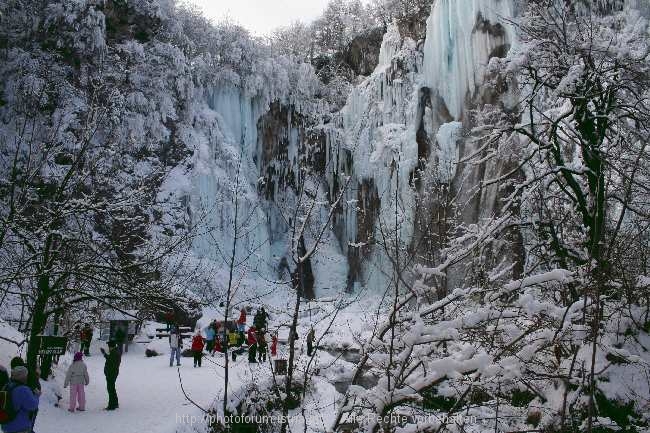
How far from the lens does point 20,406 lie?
456 cm

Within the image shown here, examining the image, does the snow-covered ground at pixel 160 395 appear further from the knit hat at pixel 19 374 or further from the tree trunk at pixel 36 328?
the knit hat at pixel 19 374

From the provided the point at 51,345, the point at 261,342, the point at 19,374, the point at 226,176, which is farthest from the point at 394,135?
the point at 19,374

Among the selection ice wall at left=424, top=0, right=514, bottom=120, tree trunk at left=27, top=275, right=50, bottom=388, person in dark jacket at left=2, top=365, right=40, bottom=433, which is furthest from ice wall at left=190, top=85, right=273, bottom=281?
person in dark jacket at left=2, top=365, right=40, bottom=433

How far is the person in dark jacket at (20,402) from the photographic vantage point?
14.9 feet

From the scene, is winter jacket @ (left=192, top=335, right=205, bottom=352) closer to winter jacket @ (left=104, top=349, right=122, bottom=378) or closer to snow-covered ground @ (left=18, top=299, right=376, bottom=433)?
snow-covered ground @ (left=18, top=299, right=376, bottom=433)

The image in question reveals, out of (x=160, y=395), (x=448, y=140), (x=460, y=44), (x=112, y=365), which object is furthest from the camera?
(x=460, y=44)

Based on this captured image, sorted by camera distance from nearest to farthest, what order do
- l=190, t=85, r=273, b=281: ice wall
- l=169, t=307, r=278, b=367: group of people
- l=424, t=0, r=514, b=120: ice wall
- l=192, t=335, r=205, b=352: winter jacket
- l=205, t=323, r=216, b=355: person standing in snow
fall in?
l=169, t=307, r=278, b=367: group of people < l=192, t=335, r=205, b=352: winter jacket < l=205, t=323, r=216, b=355: person standing in snow < l=424, t=0, r=514, b=120: ice wall < l=190, t=85, r=273, b=281: ice wall

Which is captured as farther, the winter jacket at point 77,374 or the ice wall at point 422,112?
the ice wall at point 422,112

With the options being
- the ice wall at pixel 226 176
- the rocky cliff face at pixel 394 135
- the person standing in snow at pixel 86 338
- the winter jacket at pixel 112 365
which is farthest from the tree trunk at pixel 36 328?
the ice wall at pixel 226 176

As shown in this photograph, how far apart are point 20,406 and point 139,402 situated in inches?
153

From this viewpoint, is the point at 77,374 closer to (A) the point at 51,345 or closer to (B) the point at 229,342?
A: (A) the point at 51,345

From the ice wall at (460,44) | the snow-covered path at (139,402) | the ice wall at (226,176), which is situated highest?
the ice wall at (460,44)

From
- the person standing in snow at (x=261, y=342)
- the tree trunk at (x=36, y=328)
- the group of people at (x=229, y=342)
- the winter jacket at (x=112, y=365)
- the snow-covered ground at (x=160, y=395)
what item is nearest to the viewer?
the person standing in snow at (x=261, y=342)

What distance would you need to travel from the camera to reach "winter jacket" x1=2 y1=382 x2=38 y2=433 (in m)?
4.55
